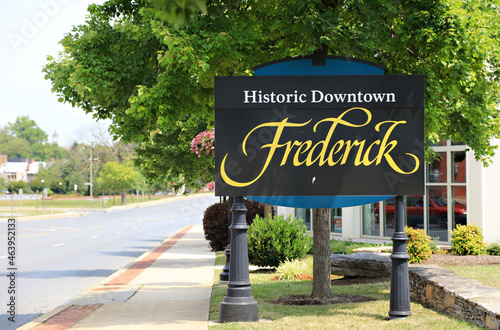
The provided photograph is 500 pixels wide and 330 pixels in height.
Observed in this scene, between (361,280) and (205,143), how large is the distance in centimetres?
626

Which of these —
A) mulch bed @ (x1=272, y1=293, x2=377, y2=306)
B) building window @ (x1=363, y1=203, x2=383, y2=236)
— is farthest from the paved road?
building window @ (x1=363, y1=203, x2=383, y2=236)

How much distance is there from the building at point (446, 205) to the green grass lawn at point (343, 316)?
6559mm

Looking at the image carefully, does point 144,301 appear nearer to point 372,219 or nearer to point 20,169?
point 372,219

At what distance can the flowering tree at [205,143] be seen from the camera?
53.0 feet

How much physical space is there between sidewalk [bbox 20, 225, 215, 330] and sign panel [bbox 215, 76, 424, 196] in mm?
2145

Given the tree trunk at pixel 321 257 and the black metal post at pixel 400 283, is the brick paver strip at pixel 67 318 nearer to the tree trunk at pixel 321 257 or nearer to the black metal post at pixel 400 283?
the tree trunk at pixel 321 257

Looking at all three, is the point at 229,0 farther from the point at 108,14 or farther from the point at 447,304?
the point at 447,304

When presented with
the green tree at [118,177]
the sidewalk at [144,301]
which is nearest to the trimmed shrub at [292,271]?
the sidewalk at [144,301]

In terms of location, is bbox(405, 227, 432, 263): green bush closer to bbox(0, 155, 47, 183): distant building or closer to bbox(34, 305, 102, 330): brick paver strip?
bbox(34, 305, 102, 330): brick paver strip

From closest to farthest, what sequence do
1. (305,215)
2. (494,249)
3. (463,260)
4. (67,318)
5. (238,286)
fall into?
(238,286) → (67,318) → (463,260) → (494,249) → (305,215)

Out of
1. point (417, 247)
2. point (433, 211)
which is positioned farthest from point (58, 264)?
point (433, 211)

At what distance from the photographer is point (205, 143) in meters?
16.3

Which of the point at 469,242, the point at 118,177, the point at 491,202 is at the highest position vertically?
the point at 118,177

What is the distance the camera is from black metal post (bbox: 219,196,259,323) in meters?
7.82
